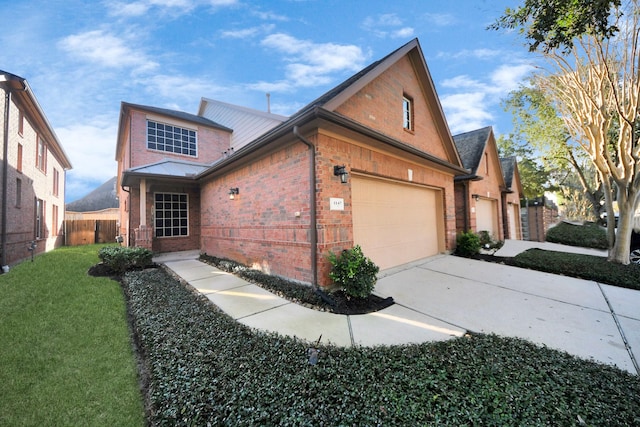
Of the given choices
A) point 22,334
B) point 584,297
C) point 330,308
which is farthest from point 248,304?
point 584,297

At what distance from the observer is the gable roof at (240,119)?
1170 centimetres

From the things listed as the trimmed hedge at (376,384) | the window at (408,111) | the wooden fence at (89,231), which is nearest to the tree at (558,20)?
→ the window at (408,111)

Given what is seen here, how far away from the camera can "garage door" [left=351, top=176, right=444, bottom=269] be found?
5880 mm

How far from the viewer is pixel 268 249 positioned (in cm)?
621

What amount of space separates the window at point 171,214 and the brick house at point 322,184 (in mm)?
39

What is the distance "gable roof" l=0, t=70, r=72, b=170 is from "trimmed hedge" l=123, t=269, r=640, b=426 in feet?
35.4

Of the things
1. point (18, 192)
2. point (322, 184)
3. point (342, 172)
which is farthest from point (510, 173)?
point (18, 192)

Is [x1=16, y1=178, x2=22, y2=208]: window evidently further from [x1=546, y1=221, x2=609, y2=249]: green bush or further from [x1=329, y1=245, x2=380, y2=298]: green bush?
[x1=546, y1=221, x2=609, y2=249]: green bush

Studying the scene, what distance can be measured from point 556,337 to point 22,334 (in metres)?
7.67

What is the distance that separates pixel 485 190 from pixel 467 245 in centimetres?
472

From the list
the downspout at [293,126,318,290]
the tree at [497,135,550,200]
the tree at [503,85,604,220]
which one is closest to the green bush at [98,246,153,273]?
the downspout at [293,126,318,290]

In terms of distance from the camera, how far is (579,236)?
1233 cm

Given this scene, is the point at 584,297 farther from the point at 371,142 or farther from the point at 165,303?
the point at 165,303

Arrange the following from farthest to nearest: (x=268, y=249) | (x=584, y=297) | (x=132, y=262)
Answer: (x=132, y=262), (x=268, y=249), (x=584, y=297)
